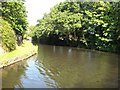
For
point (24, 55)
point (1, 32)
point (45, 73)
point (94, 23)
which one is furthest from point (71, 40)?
point (45, 73)

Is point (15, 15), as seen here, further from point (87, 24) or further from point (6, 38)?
point (87, 24)

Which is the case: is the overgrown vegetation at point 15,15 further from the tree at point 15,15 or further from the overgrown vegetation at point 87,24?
the overgrown vegetation at point 87,24

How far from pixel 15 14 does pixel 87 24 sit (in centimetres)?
1930

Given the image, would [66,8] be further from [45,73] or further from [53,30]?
[45,73]

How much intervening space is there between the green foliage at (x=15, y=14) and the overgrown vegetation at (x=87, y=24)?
1526 centimetres

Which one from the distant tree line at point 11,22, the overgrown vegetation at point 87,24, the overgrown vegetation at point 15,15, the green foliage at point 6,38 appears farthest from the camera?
the overgrown vegetation at point 87,24

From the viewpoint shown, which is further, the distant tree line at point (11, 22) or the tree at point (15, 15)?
the tree at point (15, 15)

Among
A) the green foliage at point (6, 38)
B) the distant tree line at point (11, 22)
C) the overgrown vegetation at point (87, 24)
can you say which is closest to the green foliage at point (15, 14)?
the distant tree line at point (11, 22)

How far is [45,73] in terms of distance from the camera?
21.3 metres

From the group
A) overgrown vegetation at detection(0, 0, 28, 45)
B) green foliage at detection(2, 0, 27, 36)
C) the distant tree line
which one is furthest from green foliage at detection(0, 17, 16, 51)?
green foliage at detection(2, 0, 27, 36)

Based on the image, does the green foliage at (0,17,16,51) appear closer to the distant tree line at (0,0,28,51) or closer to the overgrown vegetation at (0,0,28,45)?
the distant tree line at (0,0,28,51)

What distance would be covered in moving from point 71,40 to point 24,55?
30376mm

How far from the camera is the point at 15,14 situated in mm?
38094

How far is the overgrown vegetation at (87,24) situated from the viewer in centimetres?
4706
